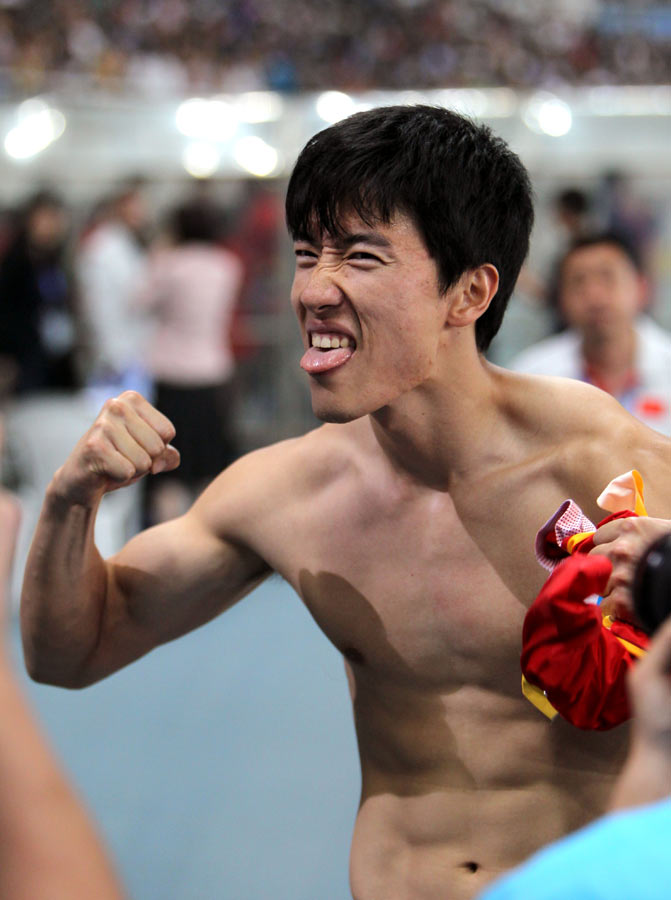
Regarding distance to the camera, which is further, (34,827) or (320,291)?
(320,291)

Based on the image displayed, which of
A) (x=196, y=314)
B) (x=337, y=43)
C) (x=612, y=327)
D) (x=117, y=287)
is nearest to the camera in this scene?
(x=612, y=327)

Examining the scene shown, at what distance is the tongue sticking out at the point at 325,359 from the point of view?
5.39 ft

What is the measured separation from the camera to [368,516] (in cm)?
183

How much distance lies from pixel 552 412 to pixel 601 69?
38.3 ft

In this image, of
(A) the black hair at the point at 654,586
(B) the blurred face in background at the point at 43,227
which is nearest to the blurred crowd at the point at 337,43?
(B) the blurred face in background at the point at 43,227

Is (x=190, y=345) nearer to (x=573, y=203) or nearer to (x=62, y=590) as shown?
(x=573, y=203)

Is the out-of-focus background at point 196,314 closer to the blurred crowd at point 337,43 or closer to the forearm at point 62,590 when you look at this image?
the blurred crowd at point 337,43

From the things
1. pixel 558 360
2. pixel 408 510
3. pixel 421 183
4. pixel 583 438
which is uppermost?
pixel 421 183

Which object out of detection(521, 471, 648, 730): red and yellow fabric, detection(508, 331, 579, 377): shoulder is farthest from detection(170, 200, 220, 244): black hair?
detection(521, 471, 648, 730): red and yellow fabric

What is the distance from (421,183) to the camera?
65.2 inches

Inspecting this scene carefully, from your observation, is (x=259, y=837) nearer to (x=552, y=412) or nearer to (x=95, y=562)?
(x=95, y=562)

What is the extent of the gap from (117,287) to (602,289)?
11.7ft

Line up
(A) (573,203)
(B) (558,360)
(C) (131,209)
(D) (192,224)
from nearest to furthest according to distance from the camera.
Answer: (B) (558,360)
(D) (192,224)
(A) (573,203)
(C) (131,209)

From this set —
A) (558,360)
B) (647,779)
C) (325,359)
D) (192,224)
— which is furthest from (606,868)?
(192,224)
